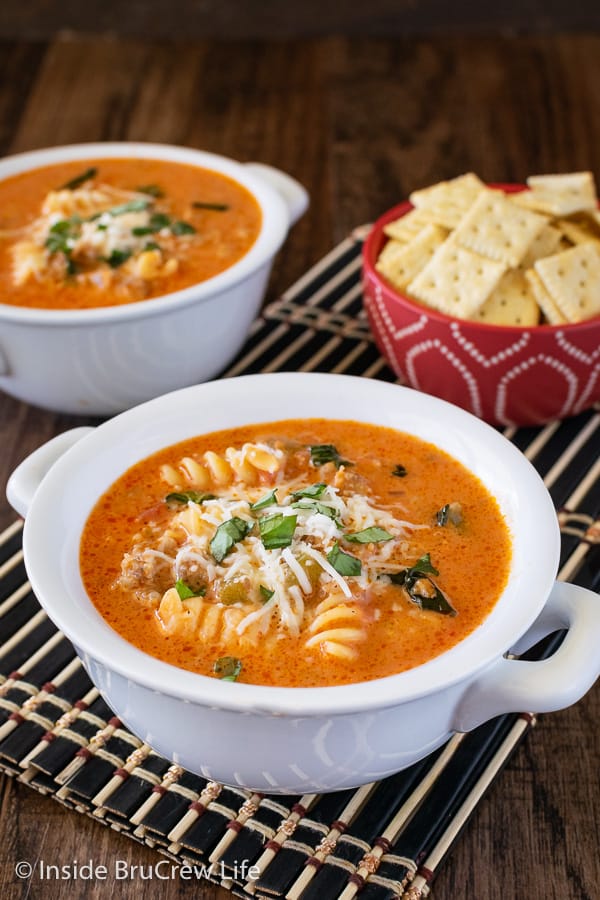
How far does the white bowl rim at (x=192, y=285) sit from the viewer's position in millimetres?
2691

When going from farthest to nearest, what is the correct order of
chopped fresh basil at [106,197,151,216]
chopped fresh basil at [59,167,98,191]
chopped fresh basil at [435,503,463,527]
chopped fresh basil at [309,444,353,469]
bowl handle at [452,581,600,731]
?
chopped fresh basil at [59,167,98,191] < chopped fresh basil at [106,197,151,216] < chopped fresh basil at [309,444,353,469] < chopped fresh basil at [435,503,463,527] < bowl handle at [452,581,600,731]

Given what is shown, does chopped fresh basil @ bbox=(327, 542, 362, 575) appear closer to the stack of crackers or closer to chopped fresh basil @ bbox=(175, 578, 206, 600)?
chopped fresh basil @ bbox=(175, 578, 206, 600)

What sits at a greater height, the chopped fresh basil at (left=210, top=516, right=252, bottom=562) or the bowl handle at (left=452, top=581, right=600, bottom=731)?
the chopped fresh basil at (left=210, top=516, right=252, bottom=562)

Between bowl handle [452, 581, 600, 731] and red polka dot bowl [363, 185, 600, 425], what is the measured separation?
3.05 ft

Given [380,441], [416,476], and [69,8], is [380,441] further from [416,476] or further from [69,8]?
[69,8]

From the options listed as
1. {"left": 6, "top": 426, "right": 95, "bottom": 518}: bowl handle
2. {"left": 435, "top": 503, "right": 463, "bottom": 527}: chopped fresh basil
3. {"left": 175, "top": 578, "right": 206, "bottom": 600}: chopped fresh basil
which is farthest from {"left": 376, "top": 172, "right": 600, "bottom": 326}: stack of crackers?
{"left": 175, "top": 578, "right": 206, "bottom": 600}: chopped fresh basil

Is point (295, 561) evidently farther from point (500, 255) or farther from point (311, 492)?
point (500, 255)

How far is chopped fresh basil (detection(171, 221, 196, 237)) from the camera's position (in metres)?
3.09

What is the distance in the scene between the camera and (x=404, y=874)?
6.30 ft

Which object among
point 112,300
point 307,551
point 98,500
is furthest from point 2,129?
point 307,551

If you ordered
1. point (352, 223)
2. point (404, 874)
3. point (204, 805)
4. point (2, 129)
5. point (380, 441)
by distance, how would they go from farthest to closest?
point (2, 129) < point (352, 223) < point (380, 441) < point (204, 805) < point (404, 874)

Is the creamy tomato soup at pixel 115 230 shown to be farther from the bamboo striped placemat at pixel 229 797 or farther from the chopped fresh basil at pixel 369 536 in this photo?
the chopped fresh basil at pixel 369 536

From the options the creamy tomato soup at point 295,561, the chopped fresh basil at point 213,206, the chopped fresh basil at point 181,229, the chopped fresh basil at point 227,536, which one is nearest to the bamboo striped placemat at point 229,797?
the creamy tomato soup at point 295,561

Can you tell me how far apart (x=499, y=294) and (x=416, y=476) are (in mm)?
757
